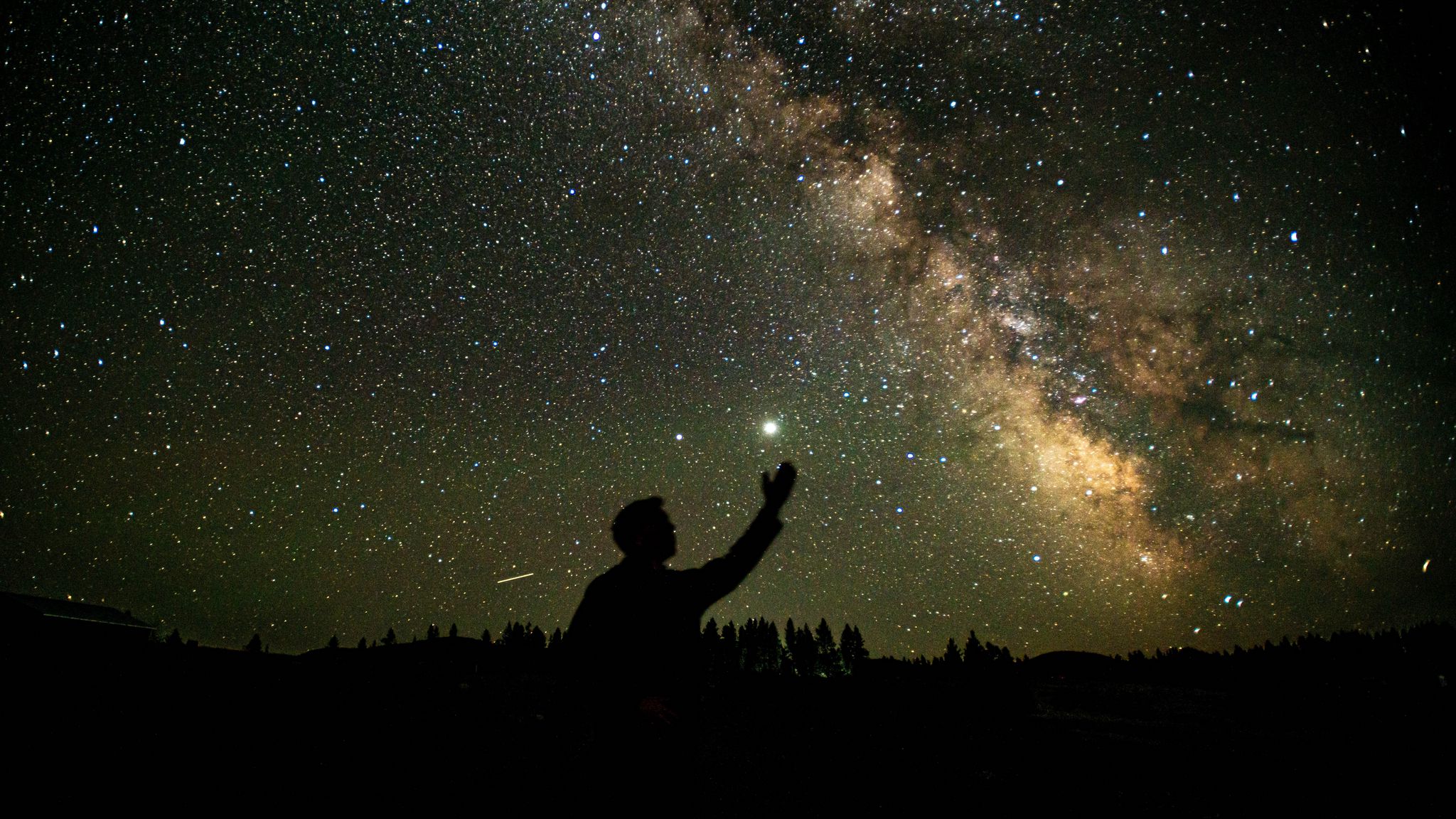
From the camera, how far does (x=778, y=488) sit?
115 inches

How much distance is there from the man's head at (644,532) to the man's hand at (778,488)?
481 millimetres

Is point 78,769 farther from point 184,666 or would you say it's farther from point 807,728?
point 807,728

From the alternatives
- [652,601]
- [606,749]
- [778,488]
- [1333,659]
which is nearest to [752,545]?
[778,488]

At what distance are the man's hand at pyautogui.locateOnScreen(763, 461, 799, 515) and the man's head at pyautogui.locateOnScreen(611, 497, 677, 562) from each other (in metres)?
0.48

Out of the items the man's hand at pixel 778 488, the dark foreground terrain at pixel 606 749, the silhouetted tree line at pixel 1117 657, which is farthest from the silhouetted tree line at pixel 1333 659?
the man's hand at pixel 778 488

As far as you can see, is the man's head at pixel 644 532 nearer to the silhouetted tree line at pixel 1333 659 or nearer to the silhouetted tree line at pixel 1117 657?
the silhouetted tree line at pixel 1117 657

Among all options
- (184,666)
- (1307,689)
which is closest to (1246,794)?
(184,666)

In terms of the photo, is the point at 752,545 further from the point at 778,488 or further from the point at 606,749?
the point at 606,749

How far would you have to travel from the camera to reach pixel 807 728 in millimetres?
9711

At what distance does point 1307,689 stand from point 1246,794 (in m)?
22.6

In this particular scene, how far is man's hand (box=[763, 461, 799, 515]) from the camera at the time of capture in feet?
9.55

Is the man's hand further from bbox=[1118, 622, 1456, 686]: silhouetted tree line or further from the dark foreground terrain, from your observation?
bbox=[1118, 622, 1456, 686]: silhouetted tree line

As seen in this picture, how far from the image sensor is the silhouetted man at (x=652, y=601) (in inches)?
97.7

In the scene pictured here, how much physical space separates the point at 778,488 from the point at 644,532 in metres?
0.68
